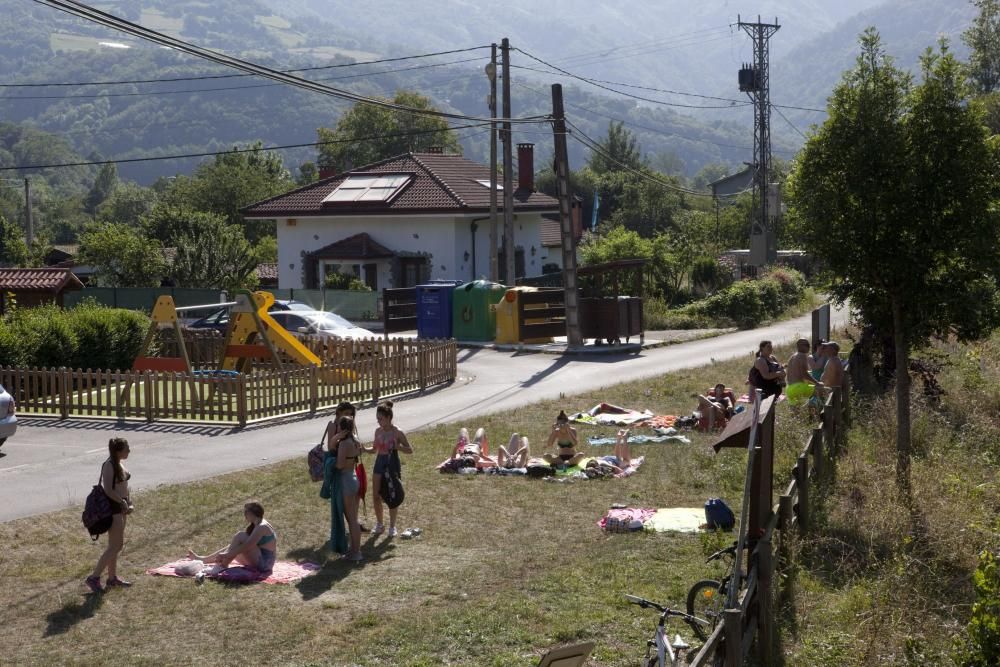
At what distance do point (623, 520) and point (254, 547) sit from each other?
3754mm

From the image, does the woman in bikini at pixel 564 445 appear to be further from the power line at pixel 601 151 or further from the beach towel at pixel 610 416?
the power line at pixel 601 151

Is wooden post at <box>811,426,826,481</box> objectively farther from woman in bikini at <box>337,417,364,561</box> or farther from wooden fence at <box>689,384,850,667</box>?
woman in bikini at <box>337,417,364,561</box>

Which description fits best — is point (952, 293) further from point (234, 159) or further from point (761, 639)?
point (234, 159)

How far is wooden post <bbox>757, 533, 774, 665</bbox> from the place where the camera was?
8234 millimetres

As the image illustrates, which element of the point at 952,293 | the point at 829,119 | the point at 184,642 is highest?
the point at 829,119

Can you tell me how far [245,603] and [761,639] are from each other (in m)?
4.27

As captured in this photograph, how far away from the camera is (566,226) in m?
31.0

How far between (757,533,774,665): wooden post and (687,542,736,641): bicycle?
0.29 metres

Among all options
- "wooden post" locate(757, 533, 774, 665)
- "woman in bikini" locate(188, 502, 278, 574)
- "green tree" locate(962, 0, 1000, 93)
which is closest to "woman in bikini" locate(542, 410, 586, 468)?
"woman in bikini" locate(188, 502, 278, 574)

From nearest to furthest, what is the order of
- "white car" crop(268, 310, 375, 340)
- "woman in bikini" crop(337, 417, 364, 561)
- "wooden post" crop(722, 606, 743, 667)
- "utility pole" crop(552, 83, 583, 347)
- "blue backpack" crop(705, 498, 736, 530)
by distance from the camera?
"wooden post" crop(722, 606, 743, 667) < "woman in bikini" crop(337, 417, 364, 561) < "blue backpack" crop(705, 498, 736, 530) < "white car" crop(268, 310, 375, 340) < "utility pole" crop(552, 83, 583, 347)

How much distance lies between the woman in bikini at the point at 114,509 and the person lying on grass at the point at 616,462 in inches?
252

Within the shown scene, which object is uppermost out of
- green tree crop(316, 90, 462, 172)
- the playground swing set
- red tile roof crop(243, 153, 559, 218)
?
green tree crop(316, 90, 462, 172)

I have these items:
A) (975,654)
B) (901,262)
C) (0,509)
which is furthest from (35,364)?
(975,654)

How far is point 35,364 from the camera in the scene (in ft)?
80.1
